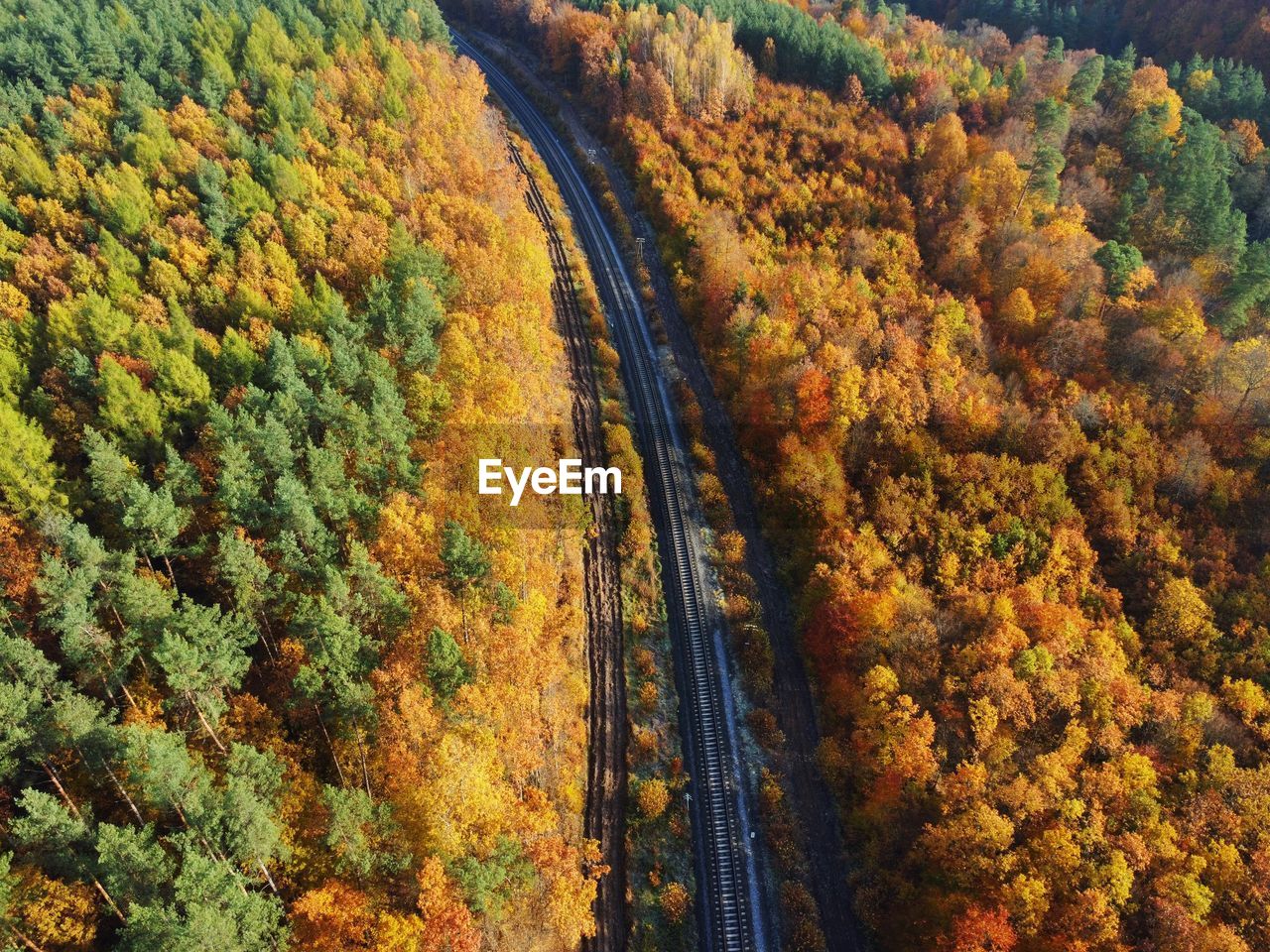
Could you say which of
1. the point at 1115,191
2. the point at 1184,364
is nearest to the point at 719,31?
the point at 1115,191

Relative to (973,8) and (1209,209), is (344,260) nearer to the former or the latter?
(1209,209)

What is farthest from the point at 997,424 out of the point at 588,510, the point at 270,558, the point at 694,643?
the point at 270,558

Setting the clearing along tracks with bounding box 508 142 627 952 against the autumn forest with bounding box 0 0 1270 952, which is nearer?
the autumn forest with bounding box 0 0 1270 952
